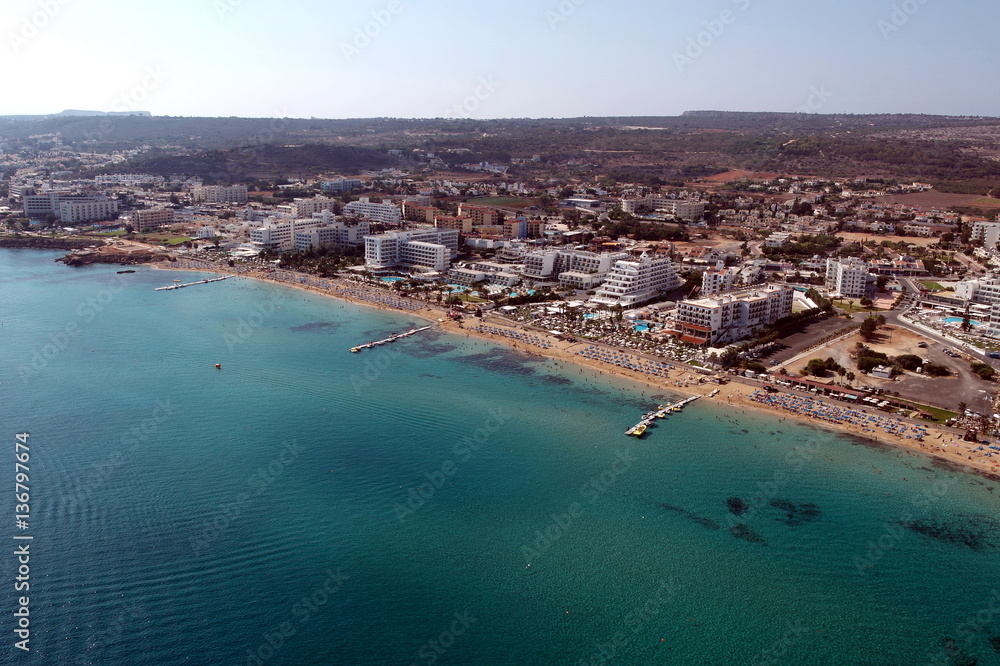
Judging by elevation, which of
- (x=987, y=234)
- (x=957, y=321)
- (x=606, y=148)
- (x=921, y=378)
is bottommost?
(x=921, y=378)

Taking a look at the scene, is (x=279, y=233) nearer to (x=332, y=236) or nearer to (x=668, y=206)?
(x=332, y=236)

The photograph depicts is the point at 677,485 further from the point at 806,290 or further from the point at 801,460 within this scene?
the point at 806,290

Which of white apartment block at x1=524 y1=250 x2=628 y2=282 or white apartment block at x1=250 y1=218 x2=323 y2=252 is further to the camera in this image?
white apartment block at x1=250 y1=218 x2=323 y2=252

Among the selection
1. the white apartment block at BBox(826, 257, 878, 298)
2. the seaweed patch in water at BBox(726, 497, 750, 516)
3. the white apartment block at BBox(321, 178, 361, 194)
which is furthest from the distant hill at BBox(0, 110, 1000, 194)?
the seaweed patch in water at BBox(726, 497, 750, 516)

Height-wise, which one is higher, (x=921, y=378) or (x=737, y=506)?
(x=921, y=378)

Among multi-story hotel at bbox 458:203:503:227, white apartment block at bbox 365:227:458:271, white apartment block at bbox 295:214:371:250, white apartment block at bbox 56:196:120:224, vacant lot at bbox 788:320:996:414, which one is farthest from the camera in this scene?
white apartment block at bbox 56:196:120:224

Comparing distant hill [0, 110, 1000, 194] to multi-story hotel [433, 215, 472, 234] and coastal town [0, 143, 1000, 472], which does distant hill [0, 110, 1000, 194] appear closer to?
coastal town [0, 143, 1000, 472]

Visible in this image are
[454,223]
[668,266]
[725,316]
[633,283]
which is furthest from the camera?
[454,223]

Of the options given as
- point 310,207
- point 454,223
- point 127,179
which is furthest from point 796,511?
point 127,179
